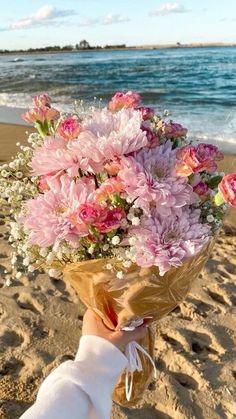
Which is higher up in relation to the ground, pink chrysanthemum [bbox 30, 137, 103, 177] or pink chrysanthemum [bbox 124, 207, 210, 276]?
pink chrysanthemum [bbox 30, 137, 103, 177]

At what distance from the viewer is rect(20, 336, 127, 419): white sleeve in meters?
1.59

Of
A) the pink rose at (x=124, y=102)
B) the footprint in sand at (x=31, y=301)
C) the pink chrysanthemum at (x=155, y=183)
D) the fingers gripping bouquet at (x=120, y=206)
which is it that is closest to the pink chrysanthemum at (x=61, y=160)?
the fingers gripping bouquet at (x=120, y=206)

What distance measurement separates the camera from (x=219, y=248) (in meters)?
5.08

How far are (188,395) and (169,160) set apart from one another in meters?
1.89

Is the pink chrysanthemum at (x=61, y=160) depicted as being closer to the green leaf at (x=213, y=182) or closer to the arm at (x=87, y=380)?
the green leaf at (x=213, y=182)

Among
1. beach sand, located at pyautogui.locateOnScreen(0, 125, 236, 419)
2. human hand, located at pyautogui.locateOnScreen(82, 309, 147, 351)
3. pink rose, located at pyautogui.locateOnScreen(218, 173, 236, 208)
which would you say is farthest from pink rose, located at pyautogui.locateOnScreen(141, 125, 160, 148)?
beach sand, located at pyautogui.locateOnScreen(0, 125, 236, 419)

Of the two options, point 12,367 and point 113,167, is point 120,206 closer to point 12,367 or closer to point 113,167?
point 113,167

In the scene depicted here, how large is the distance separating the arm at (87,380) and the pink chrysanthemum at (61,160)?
59 cm

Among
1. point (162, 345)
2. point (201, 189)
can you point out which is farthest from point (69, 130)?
point (162, 345)

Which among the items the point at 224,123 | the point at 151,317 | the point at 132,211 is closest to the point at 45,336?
the point at 151,317

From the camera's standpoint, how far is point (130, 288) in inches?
69.2

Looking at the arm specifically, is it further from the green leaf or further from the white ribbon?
the green leaf

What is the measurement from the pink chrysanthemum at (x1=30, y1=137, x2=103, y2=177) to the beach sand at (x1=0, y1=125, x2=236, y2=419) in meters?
1.80

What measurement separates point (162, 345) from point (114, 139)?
227 cm
